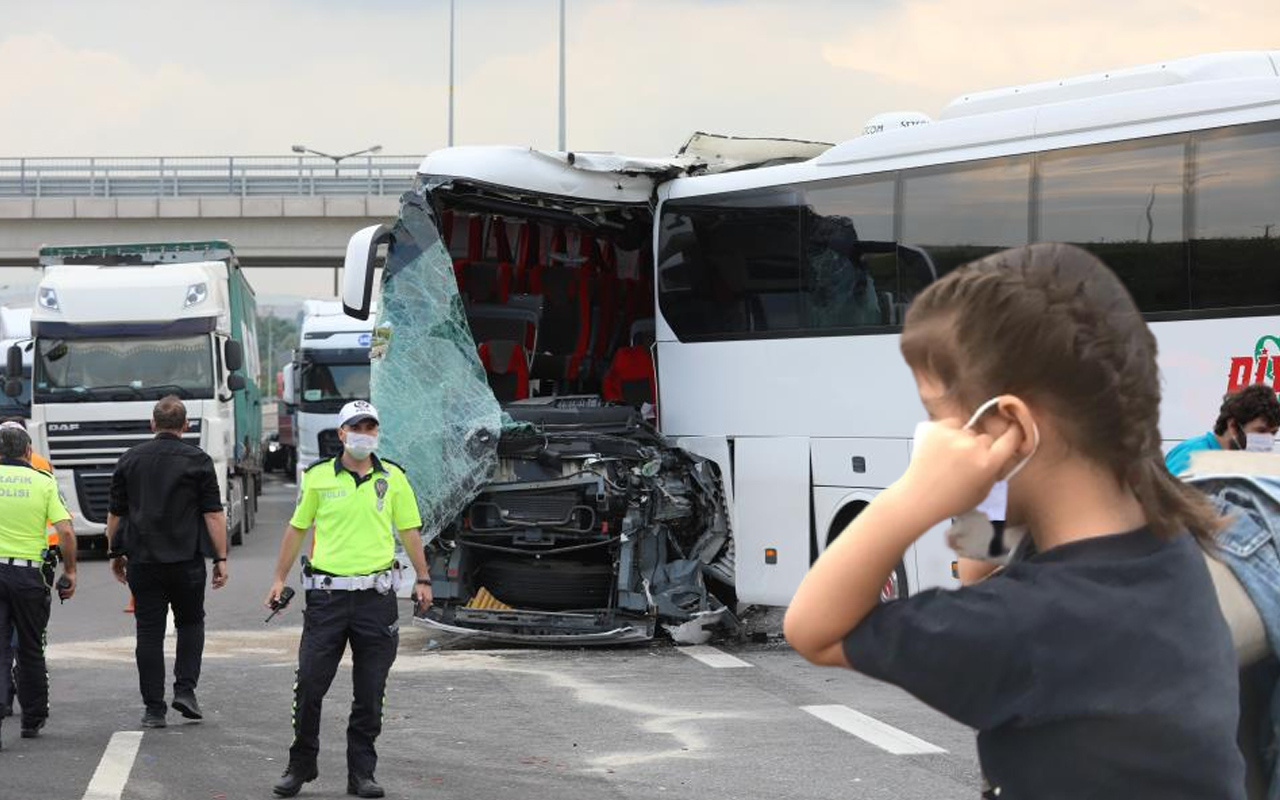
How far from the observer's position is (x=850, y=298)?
45.4ft

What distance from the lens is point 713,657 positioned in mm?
13539

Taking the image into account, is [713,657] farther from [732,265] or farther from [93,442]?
[93,442]

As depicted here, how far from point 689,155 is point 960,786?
26.1ft

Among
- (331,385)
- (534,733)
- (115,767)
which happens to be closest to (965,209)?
(534,733)

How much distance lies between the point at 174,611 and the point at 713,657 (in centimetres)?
418

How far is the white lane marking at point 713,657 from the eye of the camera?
13.1 metres

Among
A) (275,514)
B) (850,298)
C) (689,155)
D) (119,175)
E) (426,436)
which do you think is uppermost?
(119,175)

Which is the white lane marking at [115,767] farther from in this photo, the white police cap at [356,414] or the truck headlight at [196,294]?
the truck headlight at [196,294]

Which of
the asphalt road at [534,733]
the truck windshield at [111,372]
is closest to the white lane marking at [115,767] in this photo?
the asphalt road at [534,733]

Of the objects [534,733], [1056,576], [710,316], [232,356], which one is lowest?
[534,733]

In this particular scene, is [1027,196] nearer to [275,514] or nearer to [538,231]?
[538,231]

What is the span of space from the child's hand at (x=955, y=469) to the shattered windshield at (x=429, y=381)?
1161 cm

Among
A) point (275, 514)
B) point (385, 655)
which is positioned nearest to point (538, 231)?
point (385, 655)

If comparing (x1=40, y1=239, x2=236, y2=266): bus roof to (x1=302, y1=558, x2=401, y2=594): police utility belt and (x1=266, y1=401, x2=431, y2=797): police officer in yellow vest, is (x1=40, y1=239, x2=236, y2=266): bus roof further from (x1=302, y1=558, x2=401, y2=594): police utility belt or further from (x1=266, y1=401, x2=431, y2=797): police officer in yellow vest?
(x1=302, y1=558, x2=401, y2=594): police utility belt
